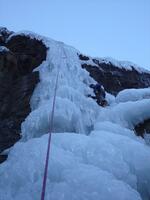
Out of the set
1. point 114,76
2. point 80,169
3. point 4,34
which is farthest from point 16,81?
point 80,169

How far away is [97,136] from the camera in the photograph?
584 centimetres

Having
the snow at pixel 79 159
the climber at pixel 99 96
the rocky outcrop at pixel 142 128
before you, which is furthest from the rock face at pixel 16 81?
the rocky outcrop at pixel 142 128

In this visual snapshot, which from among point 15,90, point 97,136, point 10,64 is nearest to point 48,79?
point 15,90

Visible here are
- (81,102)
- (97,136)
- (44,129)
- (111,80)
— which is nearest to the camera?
(97,136)

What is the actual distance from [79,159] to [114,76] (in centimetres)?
876

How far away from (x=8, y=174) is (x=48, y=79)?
4879mm

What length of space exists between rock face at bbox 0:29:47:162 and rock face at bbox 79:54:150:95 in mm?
2143

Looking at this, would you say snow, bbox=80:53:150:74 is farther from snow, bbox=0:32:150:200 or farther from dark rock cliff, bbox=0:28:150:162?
snow, bbox=0:32:150:200

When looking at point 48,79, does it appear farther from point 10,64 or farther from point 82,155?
point 82,155

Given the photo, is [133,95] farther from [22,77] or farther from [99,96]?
[22,77]

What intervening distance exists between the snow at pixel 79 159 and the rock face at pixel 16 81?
395mm

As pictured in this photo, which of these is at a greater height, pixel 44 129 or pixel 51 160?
pixel 51 160

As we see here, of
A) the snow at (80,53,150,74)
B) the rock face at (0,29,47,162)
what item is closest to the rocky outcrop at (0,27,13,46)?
the rock face at (0,29,47,162)

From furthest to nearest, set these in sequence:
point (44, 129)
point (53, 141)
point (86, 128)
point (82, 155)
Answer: point (86, 128), point (44, 129), point (53, 141), point (82, 155)
